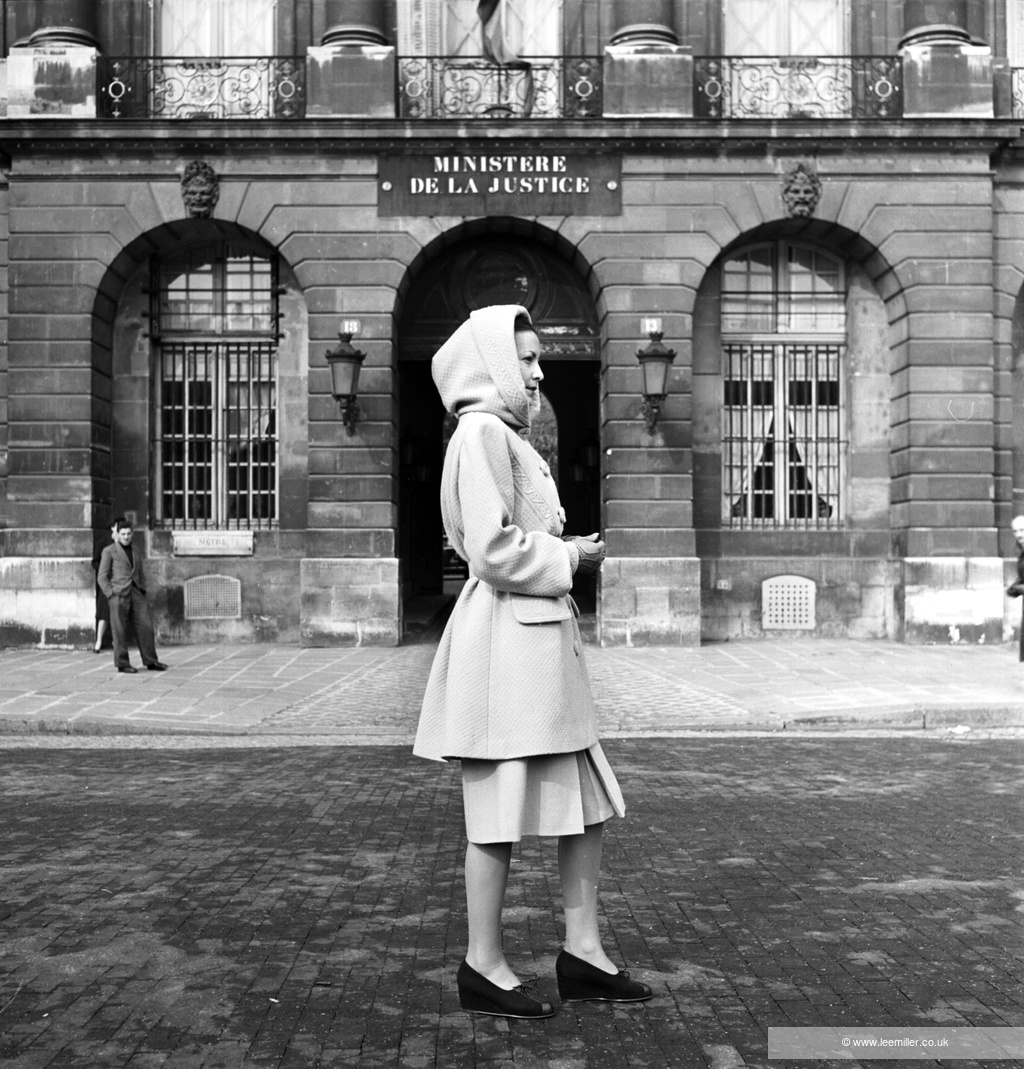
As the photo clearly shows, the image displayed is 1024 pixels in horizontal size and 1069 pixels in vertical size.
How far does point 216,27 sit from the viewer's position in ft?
59.7

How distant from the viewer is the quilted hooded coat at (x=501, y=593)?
12.8 ft

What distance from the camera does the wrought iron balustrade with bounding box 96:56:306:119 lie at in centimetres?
1750

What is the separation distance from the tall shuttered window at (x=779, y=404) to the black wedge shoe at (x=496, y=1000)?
47.2 feet

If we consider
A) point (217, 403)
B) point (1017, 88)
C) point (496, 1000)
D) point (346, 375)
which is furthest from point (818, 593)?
point (496, 1000)

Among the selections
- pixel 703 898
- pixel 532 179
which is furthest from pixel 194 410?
pixel 703 898

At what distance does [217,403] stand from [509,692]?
587 inches

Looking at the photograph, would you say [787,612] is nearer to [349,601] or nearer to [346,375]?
[349,601]

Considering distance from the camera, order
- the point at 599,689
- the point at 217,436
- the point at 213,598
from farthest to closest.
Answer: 1. the point at 217,436
2. the point at 213,598
3. the point at 599,689

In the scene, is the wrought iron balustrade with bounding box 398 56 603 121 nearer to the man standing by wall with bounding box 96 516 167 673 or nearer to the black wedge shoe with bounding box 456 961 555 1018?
the man standing by wall with bounding box 96 516 167 673

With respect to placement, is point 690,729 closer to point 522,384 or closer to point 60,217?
point 522,384

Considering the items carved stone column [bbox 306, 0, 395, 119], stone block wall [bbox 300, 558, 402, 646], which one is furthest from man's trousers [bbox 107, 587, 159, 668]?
carved stone column [bbox 306, 0, 395, 119]

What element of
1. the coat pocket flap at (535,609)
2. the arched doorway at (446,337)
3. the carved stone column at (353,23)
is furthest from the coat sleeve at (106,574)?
the coat pocket flap at (535,609)

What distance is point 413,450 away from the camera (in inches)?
971

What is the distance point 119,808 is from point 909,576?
1212 centimetres
